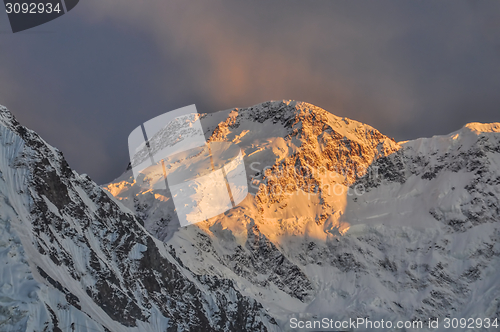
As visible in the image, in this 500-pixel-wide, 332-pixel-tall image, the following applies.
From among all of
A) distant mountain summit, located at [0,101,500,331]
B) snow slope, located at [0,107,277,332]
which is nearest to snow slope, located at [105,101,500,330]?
distant mountain summit, located at [0,101,500,331]

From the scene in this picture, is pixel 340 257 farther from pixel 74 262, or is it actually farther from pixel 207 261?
pixel 74 262

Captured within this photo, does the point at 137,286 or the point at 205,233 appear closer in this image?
the point at 137,286

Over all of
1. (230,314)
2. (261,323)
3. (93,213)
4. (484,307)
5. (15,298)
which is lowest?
(484,307)

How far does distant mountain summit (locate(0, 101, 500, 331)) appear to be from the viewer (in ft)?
232

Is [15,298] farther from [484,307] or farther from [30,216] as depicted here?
[484,307]

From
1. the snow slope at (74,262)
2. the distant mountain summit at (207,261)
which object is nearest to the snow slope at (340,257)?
the distant mountain summit at (207,261)

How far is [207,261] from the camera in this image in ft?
504

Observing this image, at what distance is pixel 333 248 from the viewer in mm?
191375

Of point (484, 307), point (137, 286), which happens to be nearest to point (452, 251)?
point (484, 307)

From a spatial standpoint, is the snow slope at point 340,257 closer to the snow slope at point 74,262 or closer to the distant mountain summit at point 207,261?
the distant mountain summit at point 207,261

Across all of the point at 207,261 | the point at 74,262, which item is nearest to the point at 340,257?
the point at 207,261

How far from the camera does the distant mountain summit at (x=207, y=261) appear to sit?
232 ft

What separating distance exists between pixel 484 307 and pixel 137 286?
113 m

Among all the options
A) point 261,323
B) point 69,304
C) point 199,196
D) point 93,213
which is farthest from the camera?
point 199,196
